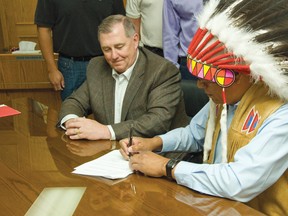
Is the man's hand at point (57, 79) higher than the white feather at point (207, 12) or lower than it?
lower

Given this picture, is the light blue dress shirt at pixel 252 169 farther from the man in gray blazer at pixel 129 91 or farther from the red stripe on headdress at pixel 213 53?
the man in gray blazer at pixel 129 91

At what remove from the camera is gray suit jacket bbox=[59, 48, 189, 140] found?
6.30 feet

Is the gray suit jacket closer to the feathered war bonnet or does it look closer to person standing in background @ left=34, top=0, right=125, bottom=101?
the feathered war bonnet

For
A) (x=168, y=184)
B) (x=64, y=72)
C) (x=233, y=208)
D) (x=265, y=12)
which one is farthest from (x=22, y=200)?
(x=64, y=72)

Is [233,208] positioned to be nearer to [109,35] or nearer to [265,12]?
[265,12]

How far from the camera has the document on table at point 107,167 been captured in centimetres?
133

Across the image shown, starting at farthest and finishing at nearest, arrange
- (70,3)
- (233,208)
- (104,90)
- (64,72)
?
(64,72), (70,3), (104,90), (233,208)

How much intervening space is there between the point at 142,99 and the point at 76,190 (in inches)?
34.4

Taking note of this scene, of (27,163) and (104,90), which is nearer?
(27,163)

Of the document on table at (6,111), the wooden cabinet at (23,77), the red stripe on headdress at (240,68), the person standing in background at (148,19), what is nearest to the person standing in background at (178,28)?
the person standing in background at (148,19)

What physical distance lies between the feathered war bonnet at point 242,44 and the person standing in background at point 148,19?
1.65 m

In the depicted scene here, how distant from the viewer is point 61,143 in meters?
1.68

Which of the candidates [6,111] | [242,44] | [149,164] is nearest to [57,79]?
[6,111]

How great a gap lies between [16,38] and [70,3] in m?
2.23
